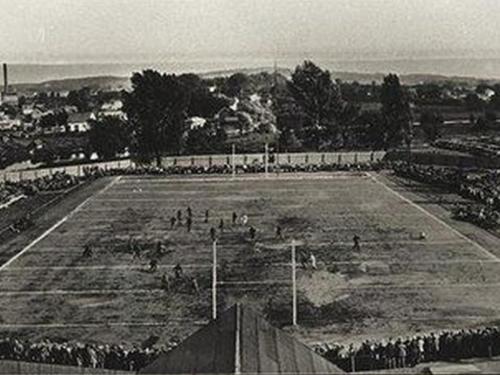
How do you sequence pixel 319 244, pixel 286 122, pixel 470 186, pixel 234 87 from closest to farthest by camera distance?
pixel 319 244 → pixel 470 186 → pixel 286 122 → pixel 234 87

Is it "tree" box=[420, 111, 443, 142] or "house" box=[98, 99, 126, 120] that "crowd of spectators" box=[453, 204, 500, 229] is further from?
"house" box=[98, 99, 126, 120]

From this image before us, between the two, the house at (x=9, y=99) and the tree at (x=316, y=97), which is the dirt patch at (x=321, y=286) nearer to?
the tree at (x=316, y=97)

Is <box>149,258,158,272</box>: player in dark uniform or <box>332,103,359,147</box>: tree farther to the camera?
<box>332,103,359,147</box>: tree

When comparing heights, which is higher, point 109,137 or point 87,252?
point 87,252

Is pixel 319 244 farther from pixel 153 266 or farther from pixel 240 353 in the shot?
pixel 240 353

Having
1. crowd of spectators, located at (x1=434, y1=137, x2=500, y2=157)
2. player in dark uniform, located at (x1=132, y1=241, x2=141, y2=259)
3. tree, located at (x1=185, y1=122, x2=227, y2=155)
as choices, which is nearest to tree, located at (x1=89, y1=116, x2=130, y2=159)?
tree, located at (x1=185, y1=122, x2=227, y2=155)

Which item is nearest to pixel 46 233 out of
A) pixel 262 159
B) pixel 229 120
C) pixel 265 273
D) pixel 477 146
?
pixel 265 273
